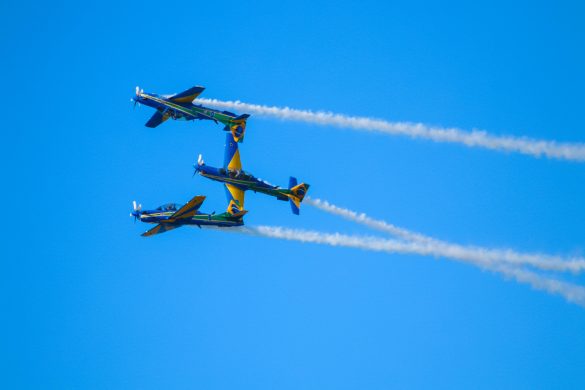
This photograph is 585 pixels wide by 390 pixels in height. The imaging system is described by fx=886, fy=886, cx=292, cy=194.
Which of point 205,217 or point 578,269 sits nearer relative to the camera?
point 578,269

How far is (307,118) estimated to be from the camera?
2795 inches

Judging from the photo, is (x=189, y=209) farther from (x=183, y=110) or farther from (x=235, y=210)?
(x=183, y=110)

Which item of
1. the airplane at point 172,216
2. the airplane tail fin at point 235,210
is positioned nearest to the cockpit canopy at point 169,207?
the airplane at point 172,216

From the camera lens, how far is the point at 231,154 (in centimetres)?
7006

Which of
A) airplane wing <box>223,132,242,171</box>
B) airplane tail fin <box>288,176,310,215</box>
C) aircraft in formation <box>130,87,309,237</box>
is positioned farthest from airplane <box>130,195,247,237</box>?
airplane tail fin <box>288,176,310,215</box>

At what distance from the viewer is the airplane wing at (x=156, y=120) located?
7075cm

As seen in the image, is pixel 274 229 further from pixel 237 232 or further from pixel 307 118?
pixel 307 118

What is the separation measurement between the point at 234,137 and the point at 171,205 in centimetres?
853

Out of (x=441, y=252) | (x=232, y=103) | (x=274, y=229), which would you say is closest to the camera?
(x=441, y=252)

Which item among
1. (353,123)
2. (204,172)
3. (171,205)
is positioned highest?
(353,123)

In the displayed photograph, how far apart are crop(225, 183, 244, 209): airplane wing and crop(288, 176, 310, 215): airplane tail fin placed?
A: 3.71 metres

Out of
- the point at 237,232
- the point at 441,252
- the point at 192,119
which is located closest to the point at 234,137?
Result: the point at 192,119

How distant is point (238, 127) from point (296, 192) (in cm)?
695

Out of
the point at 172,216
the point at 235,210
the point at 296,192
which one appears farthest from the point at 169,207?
the point at 296,192
